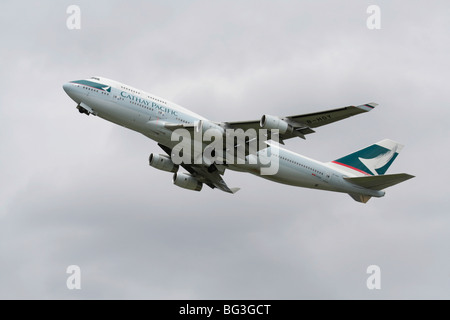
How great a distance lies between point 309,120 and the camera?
154 feet

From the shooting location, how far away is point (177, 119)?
167ft

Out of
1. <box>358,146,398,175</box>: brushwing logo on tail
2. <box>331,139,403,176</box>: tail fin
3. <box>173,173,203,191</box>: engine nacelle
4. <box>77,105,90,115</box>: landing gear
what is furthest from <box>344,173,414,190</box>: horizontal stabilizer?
<box>77,105,90,115</box>: landing gear

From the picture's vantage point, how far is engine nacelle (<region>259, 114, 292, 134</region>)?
47.2 meters

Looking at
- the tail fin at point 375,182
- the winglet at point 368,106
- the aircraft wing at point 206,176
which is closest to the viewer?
the winglet at point 368,106

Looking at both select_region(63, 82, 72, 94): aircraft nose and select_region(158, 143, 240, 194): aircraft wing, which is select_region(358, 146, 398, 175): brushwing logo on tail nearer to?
select_region(158, 143, 240, 194): aircraft wing

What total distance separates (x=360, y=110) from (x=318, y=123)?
12.2 ft

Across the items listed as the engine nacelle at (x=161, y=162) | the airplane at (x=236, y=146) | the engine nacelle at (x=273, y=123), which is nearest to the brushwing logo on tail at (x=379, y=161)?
the airplane at (x=236, y=146)

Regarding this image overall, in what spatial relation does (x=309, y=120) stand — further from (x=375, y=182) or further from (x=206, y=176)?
(x=206, y=176)

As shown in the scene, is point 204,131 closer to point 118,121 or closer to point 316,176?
point 118,121

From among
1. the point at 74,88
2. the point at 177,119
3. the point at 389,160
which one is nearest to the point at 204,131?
the point at 177,119

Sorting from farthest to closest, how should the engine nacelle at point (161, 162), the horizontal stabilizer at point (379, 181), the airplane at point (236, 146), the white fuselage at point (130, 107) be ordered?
the engine nacelle at point (161, 162) < the horizontal stabilizer at point (379, 181) < the white fuselage at point (130, 107) < the airplane at point (236, 146)

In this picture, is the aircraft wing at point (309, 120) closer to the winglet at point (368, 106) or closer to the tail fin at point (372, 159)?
the winglet at point (368, 106)

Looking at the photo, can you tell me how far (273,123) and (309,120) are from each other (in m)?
2.37

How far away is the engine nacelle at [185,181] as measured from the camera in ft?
198
